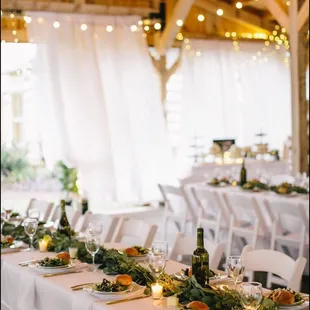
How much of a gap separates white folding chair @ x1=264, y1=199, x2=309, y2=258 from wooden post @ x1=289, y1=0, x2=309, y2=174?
2.82 metres

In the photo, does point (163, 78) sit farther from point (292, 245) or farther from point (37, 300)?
point (37, 300)

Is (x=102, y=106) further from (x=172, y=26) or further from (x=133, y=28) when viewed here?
(x=172, y=26)

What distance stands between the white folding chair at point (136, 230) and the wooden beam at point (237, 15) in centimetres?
745

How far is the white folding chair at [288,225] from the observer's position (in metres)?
6.03

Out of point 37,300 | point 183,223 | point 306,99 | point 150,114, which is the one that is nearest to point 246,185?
point 183,223

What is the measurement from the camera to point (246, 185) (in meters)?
7.68

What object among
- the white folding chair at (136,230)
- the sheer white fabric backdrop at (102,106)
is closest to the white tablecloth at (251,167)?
the sheer white fabric backdrop at (102,106)

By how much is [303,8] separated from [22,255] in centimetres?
576

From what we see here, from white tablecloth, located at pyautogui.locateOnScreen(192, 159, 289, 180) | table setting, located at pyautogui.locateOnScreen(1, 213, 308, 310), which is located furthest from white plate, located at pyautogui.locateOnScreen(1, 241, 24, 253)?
white tablecloth, located at pyautogui.locateOnScreen(192, 159, 289, 180)

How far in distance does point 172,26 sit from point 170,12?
25.1 inches

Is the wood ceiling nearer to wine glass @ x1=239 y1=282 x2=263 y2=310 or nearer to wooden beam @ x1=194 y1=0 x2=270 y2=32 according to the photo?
wooden beam @ x1=194 y1=0 x2=270 y2=32

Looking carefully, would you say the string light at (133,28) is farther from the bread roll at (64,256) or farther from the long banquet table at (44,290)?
the bread roll at (64,256)

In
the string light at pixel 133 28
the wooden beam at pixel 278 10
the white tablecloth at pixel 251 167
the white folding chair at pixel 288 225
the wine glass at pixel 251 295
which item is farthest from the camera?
the string light at pixel 133 28

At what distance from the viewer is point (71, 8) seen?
1021cm
